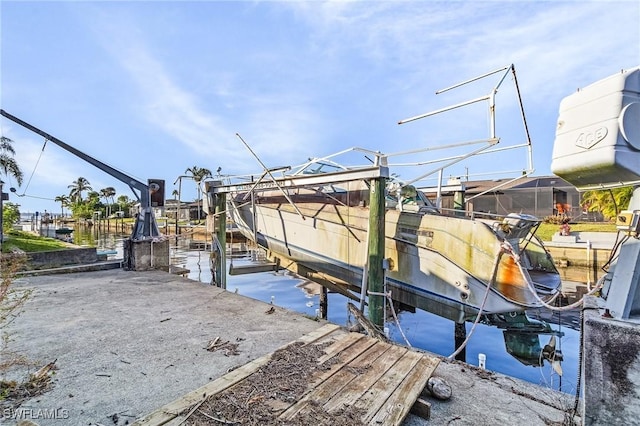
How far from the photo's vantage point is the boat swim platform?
206 centimetres

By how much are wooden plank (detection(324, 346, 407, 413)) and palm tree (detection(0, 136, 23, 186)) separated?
2635 cm

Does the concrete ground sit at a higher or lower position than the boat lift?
lower

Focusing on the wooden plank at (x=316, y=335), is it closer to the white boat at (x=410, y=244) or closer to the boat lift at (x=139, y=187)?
the white boat at (x=410, y=244)

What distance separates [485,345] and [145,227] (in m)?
8.19

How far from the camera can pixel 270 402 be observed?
85.8 inches

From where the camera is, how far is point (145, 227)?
812 cm

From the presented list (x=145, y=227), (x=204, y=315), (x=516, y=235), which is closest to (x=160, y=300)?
(x=204, y=315)

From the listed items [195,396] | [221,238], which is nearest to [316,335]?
[195,396]

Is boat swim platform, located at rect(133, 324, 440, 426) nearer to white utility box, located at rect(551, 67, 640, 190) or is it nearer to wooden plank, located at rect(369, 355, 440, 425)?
wooden plank, located at rect(369, 355, 440, 425)

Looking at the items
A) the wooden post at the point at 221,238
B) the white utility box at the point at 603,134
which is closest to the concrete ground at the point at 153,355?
the white utility box at the point at 603,134

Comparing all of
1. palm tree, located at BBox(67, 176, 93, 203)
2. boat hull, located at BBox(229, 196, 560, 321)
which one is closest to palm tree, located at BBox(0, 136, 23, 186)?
boat hull, located at BBox(229, 196, 560, 321)

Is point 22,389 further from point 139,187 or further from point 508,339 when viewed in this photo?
point 508,339

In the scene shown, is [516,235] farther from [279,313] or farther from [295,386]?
[295,386]

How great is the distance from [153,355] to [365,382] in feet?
7.18
